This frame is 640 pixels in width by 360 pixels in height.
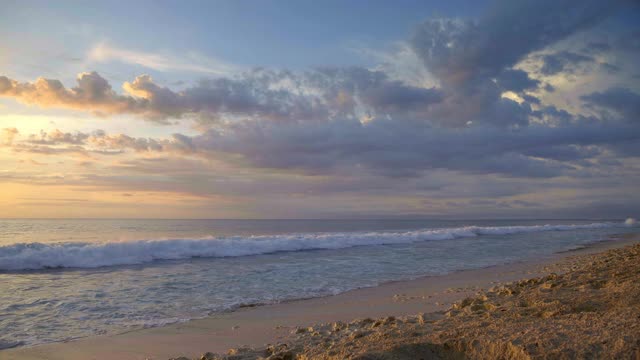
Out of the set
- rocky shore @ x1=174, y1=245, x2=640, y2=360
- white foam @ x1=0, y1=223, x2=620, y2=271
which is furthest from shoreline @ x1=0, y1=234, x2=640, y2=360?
white foam @ x1=0, y1=223, x2=620, y2=271

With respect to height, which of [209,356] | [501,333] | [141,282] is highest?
[501,333]

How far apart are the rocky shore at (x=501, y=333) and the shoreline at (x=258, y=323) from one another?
2.24ft

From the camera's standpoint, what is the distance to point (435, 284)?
436 inches

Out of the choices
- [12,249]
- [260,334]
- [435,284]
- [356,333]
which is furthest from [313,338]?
[12,249]

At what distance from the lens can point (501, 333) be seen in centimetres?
415

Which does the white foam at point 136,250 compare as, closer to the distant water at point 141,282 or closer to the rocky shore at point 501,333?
the distant water at point 141,282

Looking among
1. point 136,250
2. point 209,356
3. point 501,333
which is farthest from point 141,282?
point 501,333

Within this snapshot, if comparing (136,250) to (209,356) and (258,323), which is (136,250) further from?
(209,356)

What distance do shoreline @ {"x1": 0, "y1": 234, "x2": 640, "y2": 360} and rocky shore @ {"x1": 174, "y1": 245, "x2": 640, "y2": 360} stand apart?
0.68m

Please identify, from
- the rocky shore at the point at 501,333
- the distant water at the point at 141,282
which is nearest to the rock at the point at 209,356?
the rocky shore at the point at 501,333

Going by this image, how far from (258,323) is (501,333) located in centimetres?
441

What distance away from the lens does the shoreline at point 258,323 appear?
5883mm

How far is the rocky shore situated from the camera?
360cm

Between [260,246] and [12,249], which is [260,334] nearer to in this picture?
Answer: [12,249]
